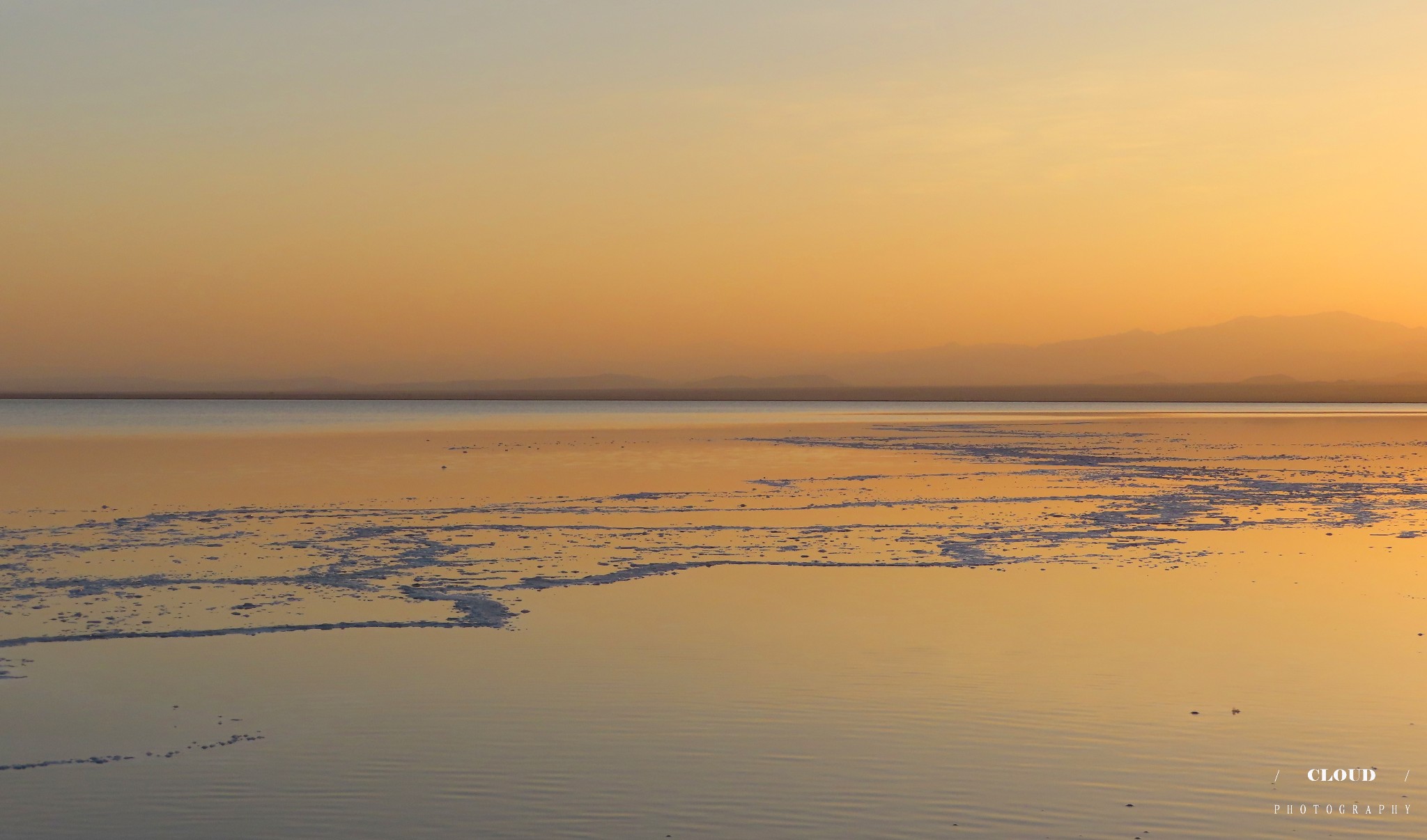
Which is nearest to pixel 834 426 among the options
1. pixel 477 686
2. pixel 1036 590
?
pixel 1036 590

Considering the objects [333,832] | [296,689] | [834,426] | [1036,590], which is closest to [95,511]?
[296,689]

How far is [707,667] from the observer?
42.0 feet

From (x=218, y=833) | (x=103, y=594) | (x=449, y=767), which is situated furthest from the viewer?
(x=103, y=594)

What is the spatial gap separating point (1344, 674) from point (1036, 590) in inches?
209

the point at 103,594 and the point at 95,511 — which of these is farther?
the point at 95,511

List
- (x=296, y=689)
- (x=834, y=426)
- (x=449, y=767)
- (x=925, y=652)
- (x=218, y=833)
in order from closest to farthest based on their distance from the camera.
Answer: (x=218, y=833)
(x=449, y=767)
(x=296, y=689)
(x=925, y=652)
(x=834, y=426)

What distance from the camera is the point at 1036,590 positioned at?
57.1 ft

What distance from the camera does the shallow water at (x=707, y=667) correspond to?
877 cm

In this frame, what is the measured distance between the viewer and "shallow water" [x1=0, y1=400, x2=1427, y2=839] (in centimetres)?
877

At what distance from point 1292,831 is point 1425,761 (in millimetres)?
2084

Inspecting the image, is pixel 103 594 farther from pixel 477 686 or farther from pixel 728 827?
pixel 728 827

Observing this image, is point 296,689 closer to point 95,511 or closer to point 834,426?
point 95,511

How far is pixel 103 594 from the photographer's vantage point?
16.7 meters

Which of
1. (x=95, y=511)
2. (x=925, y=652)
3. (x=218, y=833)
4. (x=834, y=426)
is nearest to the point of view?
(x=218, y=833)
